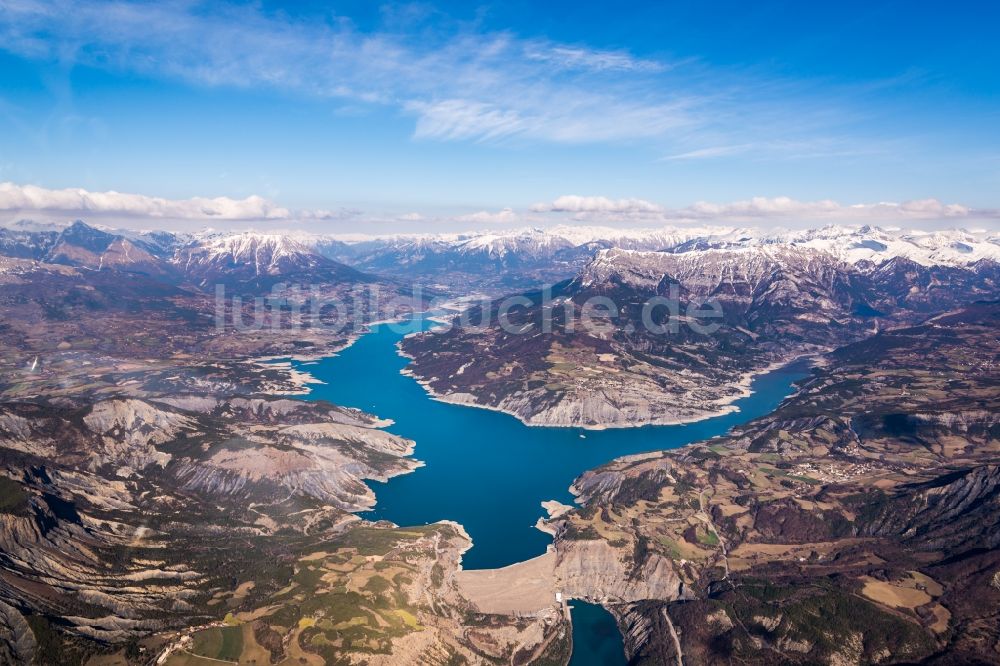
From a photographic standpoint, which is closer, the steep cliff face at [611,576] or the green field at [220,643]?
the green field at [220,643]

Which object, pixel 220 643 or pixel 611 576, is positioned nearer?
pixel 220 643

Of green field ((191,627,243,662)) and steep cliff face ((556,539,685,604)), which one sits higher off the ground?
green field ((191,627,243,662))

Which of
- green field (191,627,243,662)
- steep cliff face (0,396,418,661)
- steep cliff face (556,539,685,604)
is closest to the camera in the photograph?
A: green field (191,627,243,662)

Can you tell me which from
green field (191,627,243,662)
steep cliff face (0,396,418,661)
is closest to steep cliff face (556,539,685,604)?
steep cliff face (0,396,418,661)

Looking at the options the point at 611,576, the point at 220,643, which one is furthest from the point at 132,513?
the point at 611,576

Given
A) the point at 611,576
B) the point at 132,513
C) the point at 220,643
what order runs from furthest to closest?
1. the point at 132,513
2. the point at 611,576
3. the point at 220,643

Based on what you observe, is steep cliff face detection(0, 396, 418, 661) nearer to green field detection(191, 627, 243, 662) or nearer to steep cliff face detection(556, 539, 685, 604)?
green field detection(191, 627, 243, 662)

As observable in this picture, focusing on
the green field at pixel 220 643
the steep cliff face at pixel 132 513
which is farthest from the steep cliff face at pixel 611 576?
the green field at pixel 220 643

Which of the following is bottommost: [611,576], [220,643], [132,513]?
[611,576]

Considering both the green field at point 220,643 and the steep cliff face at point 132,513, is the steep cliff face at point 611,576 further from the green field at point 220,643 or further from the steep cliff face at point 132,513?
the green field at point 220,643

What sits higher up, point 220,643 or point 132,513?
point 132,513

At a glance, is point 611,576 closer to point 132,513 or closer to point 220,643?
point 220,643

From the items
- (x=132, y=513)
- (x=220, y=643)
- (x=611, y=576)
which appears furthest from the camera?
(x=132, y=513)
